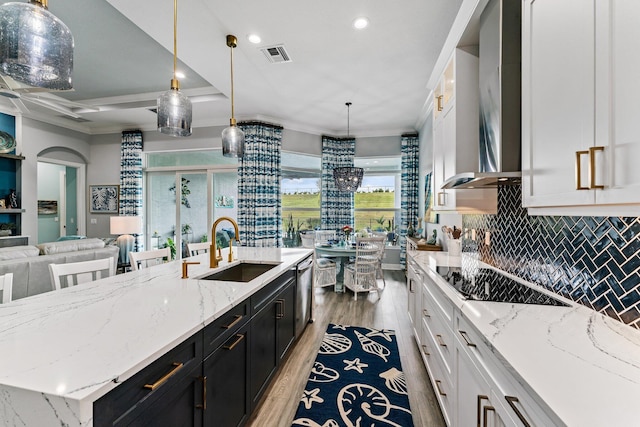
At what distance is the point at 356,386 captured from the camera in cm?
217

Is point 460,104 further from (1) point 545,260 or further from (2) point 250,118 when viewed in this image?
(2) point 250,118

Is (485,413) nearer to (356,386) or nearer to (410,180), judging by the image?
(356,386)

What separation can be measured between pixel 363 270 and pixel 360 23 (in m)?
3.22

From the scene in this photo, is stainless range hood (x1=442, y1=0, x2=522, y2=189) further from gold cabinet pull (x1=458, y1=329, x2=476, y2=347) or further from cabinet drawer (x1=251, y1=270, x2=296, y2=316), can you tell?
cabinet drawer (x1=251, y1=270, x2=296, y2=316)

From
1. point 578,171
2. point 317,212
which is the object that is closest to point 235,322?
point 578,171

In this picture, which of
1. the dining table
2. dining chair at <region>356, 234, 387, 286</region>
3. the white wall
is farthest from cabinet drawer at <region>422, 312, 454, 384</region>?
the white wall

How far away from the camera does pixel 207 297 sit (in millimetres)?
1438

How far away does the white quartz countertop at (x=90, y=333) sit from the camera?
2.25 feet

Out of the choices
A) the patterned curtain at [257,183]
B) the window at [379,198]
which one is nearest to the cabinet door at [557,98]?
the patterned curtain at [257,183]

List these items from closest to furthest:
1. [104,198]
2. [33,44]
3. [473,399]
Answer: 1. [33,44]
2. [473,399]
3. [104,198]

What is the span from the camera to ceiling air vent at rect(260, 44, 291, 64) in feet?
9.89

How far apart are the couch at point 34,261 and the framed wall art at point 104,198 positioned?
9.88 ft

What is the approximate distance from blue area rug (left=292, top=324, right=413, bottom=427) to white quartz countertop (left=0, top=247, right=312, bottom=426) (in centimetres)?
100

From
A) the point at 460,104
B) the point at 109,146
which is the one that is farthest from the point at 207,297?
the point at 109,146
